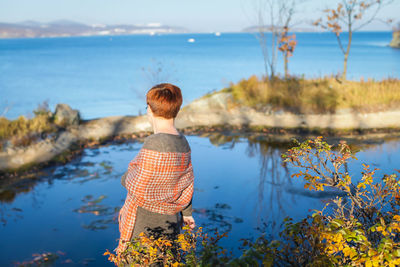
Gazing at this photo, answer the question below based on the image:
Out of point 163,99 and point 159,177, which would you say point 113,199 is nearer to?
point 159,177

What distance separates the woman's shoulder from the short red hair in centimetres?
14

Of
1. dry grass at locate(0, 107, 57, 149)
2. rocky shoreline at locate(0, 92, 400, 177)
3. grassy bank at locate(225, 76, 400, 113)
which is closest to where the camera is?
dry grass at locate(0, 107, 57, 149)

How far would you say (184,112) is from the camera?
11.9 meters

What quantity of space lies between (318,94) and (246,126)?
2569 millimetres

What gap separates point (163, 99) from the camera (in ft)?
8.22

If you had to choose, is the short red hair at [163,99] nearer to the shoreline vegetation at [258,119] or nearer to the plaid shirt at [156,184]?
the plaid shirt at [156,184]

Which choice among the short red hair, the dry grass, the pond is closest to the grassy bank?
the pond

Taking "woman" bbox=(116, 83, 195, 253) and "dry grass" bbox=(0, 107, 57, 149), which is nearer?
"woman" bbox=(116, 83, 195, 253)

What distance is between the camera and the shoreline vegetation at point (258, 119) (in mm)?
9445

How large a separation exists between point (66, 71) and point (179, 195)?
39143 mm

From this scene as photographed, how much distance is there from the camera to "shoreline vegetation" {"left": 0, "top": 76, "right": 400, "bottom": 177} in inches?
372

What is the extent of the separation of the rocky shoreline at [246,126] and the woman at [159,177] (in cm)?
708

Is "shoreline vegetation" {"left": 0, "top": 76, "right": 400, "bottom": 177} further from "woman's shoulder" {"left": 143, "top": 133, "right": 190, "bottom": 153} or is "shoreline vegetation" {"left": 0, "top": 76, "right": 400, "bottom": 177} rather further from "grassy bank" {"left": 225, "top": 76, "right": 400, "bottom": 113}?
"woman's shoulder" {"left": 143, "top": 133, "right": 190, "bottom": 153}

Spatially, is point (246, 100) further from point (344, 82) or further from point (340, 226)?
point (340, 226)
